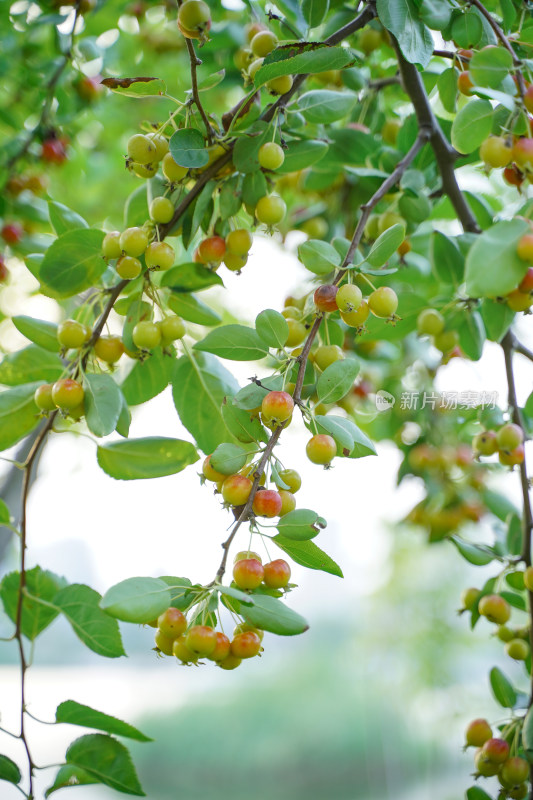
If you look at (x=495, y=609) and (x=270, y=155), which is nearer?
(x=270, y=155)

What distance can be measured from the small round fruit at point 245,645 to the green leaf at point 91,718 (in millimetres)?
151

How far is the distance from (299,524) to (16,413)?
0.27m

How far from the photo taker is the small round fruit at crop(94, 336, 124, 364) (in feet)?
1.74

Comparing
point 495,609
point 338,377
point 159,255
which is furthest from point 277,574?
point 495,609

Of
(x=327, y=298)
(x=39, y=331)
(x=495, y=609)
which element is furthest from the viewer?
(x=495, y=609)

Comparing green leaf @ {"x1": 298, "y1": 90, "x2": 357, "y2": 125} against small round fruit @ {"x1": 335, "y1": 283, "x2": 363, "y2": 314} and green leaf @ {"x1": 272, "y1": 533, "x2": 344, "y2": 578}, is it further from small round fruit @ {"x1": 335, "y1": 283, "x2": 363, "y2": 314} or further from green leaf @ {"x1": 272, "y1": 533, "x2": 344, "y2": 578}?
green leaf @ {"x1": 272, "y1": 533, "x2": 344, "y2": 578}

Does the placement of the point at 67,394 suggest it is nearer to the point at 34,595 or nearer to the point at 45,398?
the point at 45,398

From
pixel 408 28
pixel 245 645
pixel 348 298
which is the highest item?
pixel 408 28

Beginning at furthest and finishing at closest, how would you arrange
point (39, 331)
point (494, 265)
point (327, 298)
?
1. point (39, 331)
2. point (327, 298)
3. point (494, 265)

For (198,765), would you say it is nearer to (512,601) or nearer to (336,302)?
(512,601)

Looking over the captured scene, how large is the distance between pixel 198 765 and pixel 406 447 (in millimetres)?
4082

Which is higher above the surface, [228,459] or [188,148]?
[188,148]

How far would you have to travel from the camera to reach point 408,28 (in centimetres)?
50

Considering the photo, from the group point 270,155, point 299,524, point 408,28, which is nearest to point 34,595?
point 299,524
